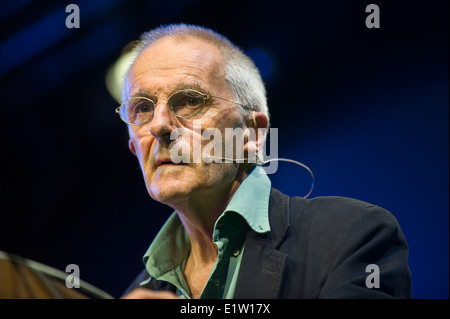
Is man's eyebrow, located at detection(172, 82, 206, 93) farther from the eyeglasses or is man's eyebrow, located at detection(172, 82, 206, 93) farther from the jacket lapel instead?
the jacket lapel

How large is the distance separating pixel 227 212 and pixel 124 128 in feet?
4.04

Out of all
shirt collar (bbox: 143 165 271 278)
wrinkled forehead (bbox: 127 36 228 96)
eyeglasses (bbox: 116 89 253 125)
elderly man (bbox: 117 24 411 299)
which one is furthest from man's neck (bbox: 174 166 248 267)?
wrinkled forehead (bbox: 127 36 228 96)

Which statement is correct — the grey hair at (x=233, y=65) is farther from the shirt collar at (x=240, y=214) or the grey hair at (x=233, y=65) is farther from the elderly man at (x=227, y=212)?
the shirt collar at (x=240, y=214)

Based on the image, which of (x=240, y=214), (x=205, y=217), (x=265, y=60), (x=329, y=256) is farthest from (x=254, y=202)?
(x=265, y=60)

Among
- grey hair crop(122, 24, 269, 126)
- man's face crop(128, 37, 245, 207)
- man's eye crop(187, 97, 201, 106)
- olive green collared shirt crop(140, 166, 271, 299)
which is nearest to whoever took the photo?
olive green collared shirt crop(140, 166, 271, 299)

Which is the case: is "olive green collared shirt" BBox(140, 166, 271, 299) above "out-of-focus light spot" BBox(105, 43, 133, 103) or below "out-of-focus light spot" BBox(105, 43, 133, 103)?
below

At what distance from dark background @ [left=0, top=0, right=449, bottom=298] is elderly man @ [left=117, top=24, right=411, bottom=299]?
39cm

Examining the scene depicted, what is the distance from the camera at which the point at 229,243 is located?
159 cm

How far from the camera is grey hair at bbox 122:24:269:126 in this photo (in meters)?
1.92

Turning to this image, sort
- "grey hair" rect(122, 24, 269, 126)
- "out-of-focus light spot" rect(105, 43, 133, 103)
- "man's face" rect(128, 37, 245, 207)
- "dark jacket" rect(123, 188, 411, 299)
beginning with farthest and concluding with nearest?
1. "out-of-focus light spot" rect(105, 43, 133, 103)
2. "grey hair" rect(122, 24, 269, 126)
3. "man's face" rect(128, 37, 245, 207)
4. "dark jacket" rect(123, 188, 411, 299)

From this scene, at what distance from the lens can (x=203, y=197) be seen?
174cm

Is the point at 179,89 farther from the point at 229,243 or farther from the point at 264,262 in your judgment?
the point at 264,262

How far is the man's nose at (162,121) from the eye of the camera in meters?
1.67

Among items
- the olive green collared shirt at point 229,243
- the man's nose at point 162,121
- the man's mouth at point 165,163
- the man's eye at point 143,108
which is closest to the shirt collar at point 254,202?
the olive green collared shirt at point 229,243
